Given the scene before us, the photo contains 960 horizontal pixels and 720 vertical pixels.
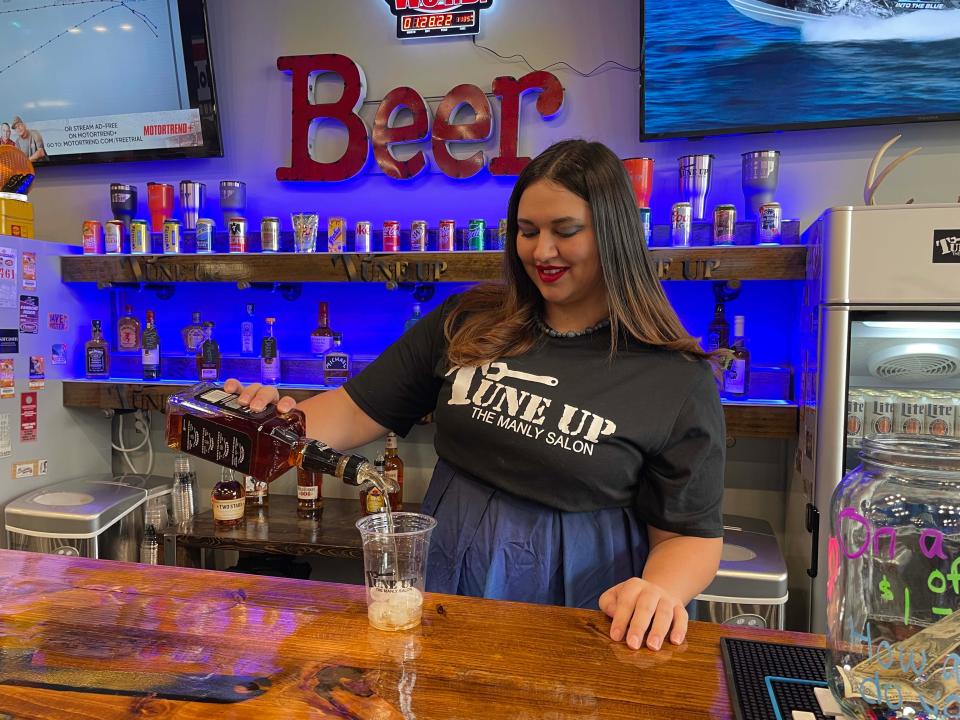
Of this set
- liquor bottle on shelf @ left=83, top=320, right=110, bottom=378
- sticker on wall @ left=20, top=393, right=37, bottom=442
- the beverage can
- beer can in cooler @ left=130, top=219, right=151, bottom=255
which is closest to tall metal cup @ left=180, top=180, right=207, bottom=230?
the beverage can

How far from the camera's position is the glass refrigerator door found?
6.34 ft

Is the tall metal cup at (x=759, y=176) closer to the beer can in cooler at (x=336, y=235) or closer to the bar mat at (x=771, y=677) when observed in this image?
the beer can in cooler at (x=336, y=235)

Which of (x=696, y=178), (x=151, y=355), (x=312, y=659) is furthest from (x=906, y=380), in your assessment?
(x=151, y=355)

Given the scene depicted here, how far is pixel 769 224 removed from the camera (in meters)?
2.27

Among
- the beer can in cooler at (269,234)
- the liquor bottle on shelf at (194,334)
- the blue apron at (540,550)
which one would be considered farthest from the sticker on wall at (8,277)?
the blue apron at (540,550)

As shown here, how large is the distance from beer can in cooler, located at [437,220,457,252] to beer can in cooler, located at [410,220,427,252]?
0.06m

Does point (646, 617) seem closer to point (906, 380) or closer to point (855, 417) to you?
point (855, 417)

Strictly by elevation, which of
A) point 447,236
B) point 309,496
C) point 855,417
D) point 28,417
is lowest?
point 309,496

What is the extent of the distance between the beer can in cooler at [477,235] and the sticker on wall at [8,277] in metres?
1.73

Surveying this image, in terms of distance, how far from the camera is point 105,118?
3.00 m

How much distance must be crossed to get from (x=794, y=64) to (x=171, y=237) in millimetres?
2387

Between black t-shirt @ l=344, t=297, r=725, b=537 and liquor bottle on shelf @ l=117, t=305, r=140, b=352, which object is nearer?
black t-shirt @ l=344, t=297, r=725, b=537

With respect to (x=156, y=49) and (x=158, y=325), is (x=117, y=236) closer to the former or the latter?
(x=158, y=325)

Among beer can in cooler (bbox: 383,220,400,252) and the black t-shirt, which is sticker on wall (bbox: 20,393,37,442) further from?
the black t-shirt
